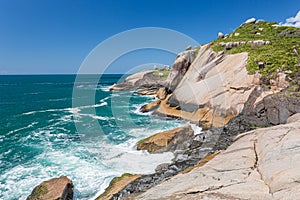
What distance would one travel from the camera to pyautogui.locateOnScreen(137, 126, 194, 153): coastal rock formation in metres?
14.9

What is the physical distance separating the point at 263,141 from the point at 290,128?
1.42 m

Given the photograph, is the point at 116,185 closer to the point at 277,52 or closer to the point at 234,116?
the point at 234,116

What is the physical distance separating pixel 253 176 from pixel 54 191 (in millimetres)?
9162

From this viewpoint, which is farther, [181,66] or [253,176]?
[181,66]

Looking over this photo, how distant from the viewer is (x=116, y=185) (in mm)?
10711

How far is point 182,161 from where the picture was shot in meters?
12.1

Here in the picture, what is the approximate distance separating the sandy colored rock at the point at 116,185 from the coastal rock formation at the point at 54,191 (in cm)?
161

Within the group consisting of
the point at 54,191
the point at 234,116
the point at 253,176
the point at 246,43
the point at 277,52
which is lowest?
the point at 54,191

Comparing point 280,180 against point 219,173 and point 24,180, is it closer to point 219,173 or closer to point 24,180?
point 219,173

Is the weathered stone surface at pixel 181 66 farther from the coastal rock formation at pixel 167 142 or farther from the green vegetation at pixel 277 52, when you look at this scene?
the coastal rock formation at pixel 167 142

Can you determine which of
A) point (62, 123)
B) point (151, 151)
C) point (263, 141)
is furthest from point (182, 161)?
point (62, 123)

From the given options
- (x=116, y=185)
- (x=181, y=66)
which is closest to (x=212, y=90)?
(x=181, y=66)

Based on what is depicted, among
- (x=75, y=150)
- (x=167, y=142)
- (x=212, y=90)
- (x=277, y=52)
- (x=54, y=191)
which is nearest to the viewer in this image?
(x=54, y=191)

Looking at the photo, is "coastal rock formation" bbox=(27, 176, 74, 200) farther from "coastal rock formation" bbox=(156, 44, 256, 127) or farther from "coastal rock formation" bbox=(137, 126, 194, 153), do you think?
"coastal rock formation" bbox=(156, 44, 256, 127)
